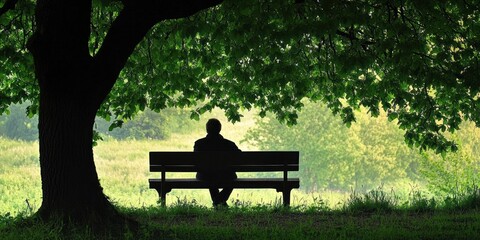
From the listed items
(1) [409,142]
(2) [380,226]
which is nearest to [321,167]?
(1) [409,142]

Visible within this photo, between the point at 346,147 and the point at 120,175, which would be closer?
the point at 120,175

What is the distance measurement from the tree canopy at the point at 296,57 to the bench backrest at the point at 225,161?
1257mm

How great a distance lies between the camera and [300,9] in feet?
28.7

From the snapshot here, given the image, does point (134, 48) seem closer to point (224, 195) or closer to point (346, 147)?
point (224, 195)

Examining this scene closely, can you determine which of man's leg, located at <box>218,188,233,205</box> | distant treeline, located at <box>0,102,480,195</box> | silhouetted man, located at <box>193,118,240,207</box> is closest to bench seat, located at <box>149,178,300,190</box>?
silhouetted man, located at <box>193,118,240,207</box>

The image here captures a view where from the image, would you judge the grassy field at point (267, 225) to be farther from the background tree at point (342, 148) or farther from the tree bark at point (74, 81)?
the background tree at point (342, 148)

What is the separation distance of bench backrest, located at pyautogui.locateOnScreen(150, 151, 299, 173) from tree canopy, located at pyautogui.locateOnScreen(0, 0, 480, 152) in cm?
126

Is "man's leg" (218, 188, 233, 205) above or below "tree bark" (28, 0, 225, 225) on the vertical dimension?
below

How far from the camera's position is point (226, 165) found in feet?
36.5

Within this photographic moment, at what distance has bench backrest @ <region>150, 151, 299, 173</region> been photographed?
436 inches

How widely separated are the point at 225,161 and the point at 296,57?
235 centimetres

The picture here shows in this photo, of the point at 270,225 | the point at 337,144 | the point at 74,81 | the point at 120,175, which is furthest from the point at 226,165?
the point at 337,144

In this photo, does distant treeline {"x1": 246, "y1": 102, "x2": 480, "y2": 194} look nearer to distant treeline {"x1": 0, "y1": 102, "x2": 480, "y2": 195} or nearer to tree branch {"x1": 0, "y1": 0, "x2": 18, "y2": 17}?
distant treeline {"x1": 0, "y1": 102, "x2": 480, "y2": 195}

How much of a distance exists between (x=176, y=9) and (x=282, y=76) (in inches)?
158
